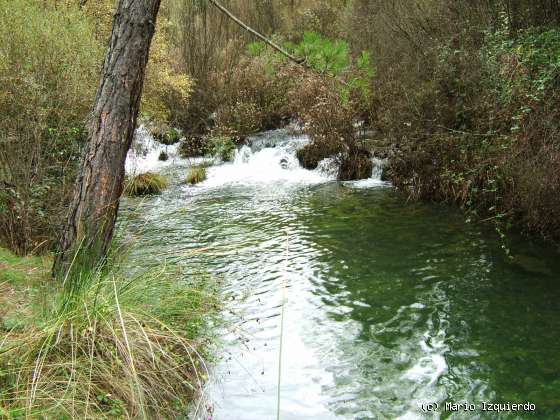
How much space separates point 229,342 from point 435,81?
6.62 meters

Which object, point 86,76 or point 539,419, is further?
point 86,76

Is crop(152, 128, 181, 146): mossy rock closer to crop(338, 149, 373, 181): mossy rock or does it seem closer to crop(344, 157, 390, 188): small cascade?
crop(338, 149, 373, 181): mossy rock

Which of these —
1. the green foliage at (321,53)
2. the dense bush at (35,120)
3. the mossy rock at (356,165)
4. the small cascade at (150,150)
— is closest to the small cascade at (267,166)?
the mossy rock at (356,165)

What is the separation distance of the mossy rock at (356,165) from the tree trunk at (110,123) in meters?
8.57

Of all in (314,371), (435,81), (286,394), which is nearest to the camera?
(286,394)

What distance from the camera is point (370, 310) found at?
5395 millimetres

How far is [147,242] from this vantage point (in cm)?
762

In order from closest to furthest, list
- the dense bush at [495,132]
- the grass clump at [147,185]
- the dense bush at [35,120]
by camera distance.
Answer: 1. the dense bush at [35,120]
2. the dense bush at [495,132]
3. the grass clump at [147,185]

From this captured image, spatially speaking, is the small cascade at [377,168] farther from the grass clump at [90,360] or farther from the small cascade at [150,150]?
the grass clump at [90,360]

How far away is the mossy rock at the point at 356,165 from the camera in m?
12.4

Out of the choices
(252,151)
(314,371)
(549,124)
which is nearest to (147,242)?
(314,371)

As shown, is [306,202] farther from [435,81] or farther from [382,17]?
[382,17]

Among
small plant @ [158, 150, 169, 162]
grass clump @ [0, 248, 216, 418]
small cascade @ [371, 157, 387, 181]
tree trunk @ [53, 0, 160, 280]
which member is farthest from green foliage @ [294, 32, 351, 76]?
small plant @ [158, 150, 169, 162]

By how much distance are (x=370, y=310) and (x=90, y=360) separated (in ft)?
10.6
